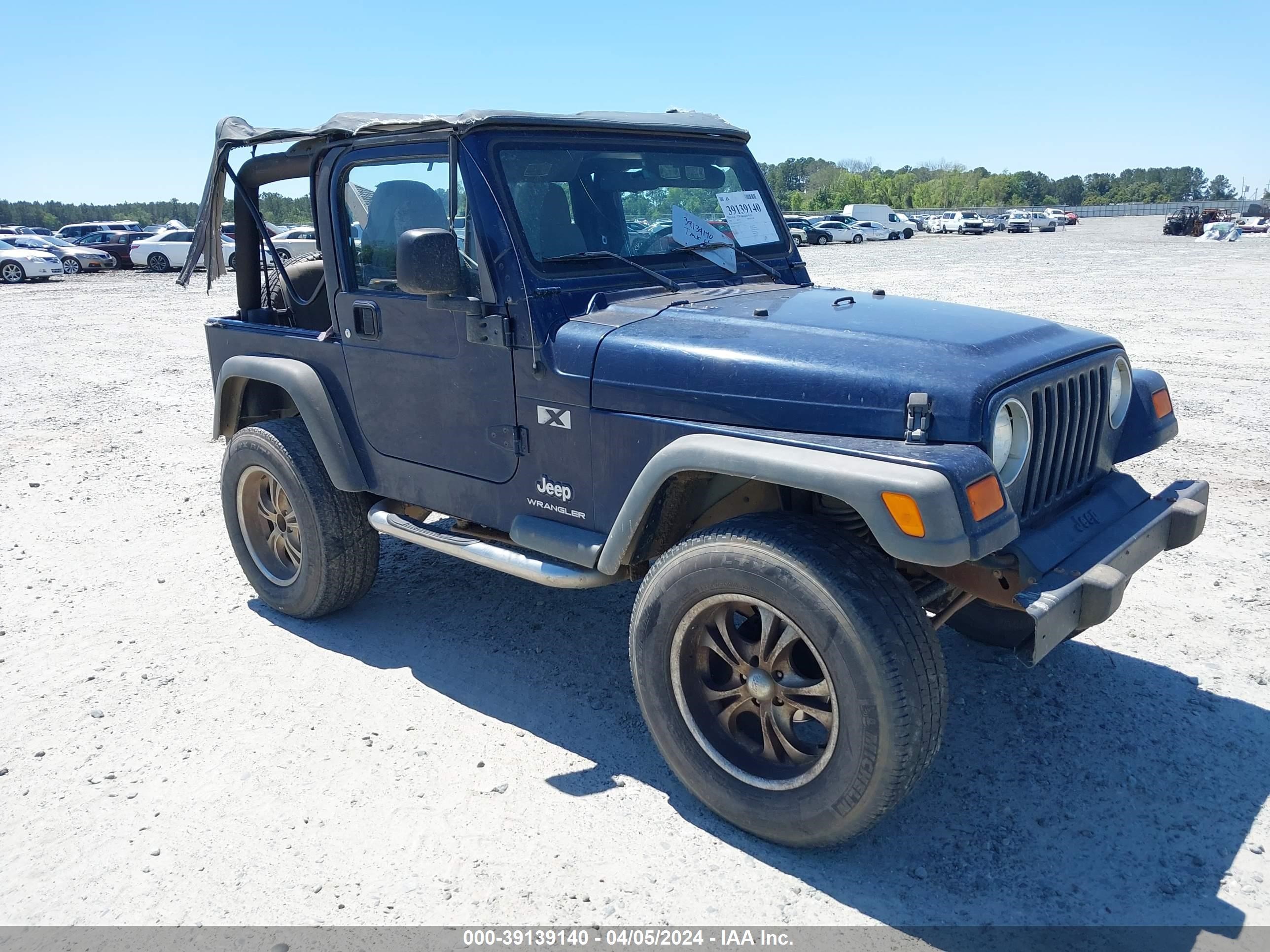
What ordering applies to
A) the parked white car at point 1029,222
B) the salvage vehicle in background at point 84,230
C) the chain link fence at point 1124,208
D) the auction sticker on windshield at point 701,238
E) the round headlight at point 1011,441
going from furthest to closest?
the chain link fence at point 1124,208 → the parked white car at point 1029,222 → the salvage vehicle in background at point 84,230 → the auction sticker on windshield at point 701,238 → the round headlight at point 1011,441

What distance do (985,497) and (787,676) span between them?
2.70 feet

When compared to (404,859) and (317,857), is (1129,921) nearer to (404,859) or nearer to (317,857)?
(404,859)

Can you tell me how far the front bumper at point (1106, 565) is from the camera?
265 cm

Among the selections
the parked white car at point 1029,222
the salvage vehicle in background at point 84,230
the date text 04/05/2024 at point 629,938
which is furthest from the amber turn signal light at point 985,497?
the parked white car at point 1029,222

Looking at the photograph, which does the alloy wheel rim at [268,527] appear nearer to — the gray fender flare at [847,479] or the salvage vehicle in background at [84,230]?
the gray fender flare at [847,479]

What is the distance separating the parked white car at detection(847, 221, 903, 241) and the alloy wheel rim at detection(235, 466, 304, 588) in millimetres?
43312

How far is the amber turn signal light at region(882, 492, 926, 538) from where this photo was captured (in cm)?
247

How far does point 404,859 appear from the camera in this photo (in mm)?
3014

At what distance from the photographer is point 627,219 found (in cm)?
384

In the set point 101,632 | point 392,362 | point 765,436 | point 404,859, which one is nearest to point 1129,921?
point 765,436

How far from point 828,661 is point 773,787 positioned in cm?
50

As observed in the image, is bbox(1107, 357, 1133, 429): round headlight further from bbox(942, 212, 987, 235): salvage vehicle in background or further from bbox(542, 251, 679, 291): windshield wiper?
bbox(942, 212, 987, 235): salvage vehicle in background

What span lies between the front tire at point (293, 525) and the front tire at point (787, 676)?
191 cm

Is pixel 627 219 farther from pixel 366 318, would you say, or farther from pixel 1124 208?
pixel 1124 208
